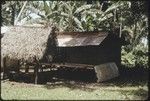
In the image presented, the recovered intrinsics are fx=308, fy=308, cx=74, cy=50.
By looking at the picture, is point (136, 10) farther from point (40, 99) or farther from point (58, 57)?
point (40, 99)

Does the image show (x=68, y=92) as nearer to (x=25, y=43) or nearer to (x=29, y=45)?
(x=29, y=45)

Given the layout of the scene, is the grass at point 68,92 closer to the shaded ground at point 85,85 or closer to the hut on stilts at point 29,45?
the shaded ground at point 85,85

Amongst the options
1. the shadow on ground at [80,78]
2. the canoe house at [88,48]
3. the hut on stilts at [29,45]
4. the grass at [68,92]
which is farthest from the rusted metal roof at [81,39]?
the grass at [68,92]

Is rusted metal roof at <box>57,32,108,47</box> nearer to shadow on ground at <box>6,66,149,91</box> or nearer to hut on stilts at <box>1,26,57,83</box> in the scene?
shadow on ground at <box>6,66,149,91</box>

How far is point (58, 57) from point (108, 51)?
14.5 feet

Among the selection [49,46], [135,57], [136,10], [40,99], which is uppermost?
[136,10]

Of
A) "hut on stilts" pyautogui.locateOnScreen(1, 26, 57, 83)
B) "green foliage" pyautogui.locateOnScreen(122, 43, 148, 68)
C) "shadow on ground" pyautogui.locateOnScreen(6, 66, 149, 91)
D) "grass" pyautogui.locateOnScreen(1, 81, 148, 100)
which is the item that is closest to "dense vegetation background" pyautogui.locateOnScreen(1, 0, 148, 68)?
"green foliage" pyautogui.locateOnScreen(122, 43, 148, 68)

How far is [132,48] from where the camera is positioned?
37.9 meters

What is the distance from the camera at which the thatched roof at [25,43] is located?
21.0 metres

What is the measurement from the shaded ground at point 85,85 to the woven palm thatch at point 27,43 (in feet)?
6.70

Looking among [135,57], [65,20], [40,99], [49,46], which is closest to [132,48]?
[135,57]

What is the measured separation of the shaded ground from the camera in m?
17.5

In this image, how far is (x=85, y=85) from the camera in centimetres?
2172

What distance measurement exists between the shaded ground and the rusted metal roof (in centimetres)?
250
